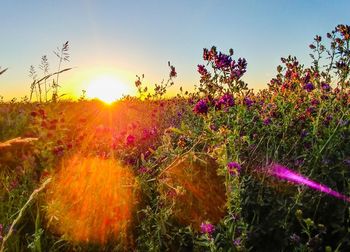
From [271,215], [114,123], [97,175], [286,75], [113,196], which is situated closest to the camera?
[271,215]

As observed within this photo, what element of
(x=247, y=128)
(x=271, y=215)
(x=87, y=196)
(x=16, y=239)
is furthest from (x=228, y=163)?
(x=247, y=128)

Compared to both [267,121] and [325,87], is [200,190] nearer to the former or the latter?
[267,121]

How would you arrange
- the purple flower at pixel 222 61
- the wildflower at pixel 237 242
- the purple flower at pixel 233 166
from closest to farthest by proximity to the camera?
1. the wildflower at pixel 237 242
2. the purple flower at pixel 233 166
3. the purple flower at pixel 222 61

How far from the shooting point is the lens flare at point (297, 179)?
10.7 ft

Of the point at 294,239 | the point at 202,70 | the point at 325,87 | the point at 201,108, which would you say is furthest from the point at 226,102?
the point at 325,87

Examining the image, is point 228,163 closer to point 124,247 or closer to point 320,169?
point 124,247

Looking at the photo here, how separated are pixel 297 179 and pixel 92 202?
156 cm

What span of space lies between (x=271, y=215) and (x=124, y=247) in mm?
1062

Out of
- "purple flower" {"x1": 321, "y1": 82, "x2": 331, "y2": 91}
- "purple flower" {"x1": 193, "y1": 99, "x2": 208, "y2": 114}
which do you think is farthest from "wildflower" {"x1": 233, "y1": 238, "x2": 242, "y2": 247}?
"purple flower" {"x1": 321, "y1": 82, "x2": 331, "y2": 91}

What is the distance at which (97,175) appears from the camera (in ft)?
11.7

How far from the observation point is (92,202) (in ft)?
10.6

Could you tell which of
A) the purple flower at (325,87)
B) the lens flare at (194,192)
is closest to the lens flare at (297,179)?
the lens flare at (194,192)

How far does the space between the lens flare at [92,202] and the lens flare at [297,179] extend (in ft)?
3.77

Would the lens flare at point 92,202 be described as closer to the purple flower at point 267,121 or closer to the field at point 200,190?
the field at point 200,190
